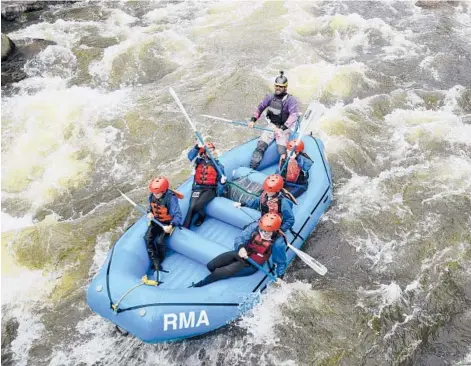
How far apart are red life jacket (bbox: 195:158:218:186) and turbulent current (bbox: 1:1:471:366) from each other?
1.59m

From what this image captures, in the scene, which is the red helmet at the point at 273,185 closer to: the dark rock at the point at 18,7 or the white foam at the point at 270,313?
the white foam at the point at 270,313

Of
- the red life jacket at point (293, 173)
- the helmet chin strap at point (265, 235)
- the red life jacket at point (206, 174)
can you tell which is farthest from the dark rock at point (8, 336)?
the red life jacket at point (293, 173)

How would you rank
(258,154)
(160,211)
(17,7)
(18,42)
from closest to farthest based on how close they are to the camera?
1. (160,211)
2. (258,154)
3. (18,42)
4. (17,7)

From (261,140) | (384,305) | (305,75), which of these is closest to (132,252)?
(261,140)

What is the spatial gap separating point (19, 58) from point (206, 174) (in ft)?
25.8

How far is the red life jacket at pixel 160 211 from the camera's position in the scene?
5148 mm

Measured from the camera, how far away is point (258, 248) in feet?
15.9

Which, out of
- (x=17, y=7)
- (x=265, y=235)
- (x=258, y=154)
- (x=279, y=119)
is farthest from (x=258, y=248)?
(x=17, y=7)

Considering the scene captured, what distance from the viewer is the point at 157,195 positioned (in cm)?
509

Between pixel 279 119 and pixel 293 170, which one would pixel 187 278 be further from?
pixel 279 119

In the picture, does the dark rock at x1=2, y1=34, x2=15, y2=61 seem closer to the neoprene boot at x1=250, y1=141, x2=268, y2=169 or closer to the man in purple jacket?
the man in purple jacket

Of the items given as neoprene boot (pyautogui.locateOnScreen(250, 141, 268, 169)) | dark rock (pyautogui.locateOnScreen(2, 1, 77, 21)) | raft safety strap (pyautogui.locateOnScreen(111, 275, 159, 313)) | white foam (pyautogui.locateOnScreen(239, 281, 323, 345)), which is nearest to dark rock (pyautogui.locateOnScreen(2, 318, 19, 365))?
raft safety strap (pyautogui.locateOnScreen(111, 275, 159, 313))

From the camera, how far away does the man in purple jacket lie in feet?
21.6

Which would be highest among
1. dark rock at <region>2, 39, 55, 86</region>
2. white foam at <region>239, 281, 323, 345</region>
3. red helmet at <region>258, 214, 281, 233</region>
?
red helmet at <region>258, 214, 281, 233</region>
